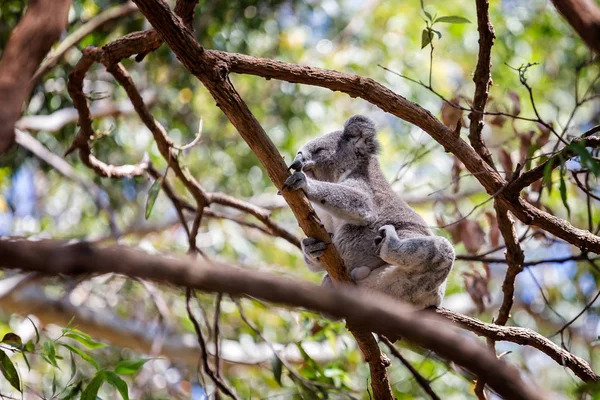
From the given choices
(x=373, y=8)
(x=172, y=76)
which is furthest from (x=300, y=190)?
(x=373, y=8)

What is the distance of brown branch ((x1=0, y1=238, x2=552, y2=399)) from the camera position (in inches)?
48.1

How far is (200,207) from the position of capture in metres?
3.75

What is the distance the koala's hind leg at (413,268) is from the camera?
301cm

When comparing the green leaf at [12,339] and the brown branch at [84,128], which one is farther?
the brown branch at [84,128]

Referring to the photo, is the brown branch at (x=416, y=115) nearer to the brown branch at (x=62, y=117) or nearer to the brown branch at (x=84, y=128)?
the brown branch at (x=84, y=128)

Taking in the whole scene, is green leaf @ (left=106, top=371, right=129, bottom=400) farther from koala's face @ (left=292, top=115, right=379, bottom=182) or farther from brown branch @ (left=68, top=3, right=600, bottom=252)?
koala's face @ (left=292, top=115, right=379, bottom=182)

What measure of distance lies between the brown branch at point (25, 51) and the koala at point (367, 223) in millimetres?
1203

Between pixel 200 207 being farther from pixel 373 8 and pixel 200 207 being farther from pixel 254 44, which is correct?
pixel 373 8

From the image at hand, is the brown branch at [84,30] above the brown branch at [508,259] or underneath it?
above

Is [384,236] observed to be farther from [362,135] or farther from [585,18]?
[585,18]

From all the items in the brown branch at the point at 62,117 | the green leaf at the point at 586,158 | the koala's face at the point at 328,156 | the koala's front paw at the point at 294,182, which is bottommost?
the koala's front paw at the point at 294,182

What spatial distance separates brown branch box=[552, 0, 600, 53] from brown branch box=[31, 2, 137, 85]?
372 centimetres

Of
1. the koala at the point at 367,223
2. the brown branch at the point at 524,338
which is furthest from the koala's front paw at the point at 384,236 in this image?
the brown branch at the point at 524,338

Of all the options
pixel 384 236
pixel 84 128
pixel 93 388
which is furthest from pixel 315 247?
pixel 84 128
